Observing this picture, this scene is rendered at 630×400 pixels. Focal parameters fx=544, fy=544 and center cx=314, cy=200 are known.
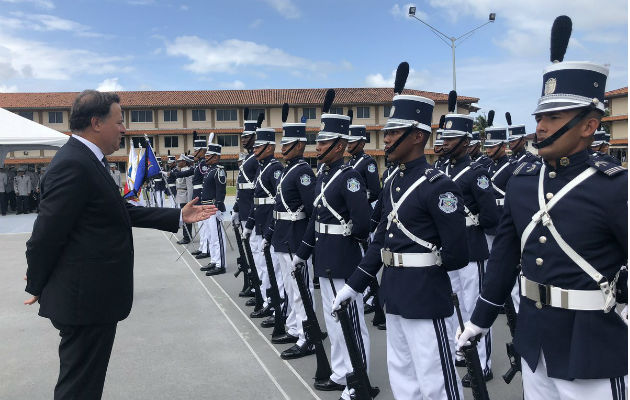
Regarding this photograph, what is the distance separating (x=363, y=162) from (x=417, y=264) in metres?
3.68

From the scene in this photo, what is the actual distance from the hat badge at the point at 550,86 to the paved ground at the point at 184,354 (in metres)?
2.74

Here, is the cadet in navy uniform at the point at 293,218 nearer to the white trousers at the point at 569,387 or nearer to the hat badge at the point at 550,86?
the white trousers at the point at 569,387

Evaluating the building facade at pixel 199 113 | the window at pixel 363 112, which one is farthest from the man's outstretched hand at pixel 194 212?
the window at pixel 363 112

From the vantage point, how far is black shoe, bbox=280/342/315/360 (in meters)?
5.11

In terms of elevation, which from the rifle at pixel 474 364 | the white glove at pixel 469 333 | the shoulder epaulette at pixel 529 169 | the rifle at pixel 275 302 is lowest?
the rifle at pixel 275 302

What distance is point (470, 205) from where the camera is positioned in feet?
16.9

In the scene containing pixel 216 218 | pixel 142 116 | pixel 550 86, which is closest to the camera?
pixel 550 86

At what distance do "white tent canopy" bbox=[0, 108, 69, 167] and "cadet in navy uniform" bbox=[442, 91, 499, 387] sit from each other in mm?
8715

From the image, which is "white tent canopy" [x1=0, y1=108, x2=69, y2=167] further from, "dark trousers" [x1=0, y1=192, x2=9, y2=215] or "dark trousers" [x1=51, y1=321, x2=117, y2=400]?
"dark trousers" [x1=0, y1=192, x2=9, y2=215]

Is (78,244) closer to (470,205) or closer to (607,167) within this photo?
(607,167)

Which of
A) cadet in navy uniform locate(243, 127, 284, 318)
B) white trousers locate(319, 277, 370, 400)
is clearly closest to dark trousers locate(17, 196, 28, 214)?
cadet in navy uniform locate(243, 127, 284, 318)

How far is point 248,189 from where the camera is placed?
314 inches

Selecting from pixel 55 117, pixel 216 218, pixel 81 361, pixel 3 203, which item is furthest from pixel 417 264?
pixel 55 117

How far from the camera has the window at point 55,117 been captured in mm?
48312
